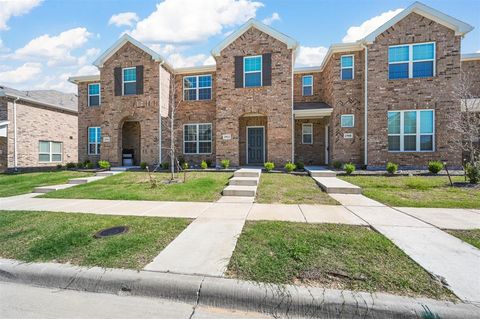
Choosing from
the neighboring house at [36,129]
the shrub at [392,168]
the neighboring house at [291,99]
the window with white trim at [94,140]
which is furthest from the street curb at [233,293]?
the neighboring house at [36,129]

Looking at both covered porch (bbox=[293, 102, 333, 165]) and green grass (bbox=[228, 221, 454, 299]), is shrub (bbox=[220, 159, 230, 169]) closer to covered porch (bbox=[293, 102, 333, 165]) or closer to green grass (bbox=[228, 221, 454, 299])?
covered porch (bbox=[293, 102, 333, 165])

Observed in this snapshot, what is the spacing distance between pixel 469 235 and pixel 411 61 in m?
11.3

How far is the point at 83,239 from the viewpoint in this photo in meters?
3.93

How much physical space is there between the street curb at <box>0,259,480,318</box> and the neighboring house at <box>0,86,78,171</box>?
17340 millimetres

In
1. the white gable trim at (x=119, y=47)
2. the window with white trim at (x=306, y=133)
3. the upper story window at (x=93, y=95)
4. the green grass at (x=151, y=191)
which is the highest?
the white gable trim at (x=119, y=47)

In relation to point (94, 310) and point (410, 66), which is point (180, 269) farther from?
point (410, 66)

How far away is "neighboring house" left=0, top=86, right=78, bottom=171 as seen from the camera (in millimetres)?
15312

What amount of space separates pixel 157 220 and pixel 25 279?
2.15 m

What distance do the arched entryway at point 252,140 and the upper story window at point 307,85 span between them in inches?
146

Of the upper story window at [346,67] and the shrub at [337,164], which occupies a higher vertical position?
the upper story window at [346,67]

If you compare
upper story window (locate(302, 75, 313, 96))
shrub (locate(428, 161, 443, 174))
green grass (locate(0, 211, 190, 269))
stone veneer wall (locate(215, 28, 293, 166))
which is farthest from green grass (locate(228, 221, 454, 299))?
upper story window (locate(302, 75, 313, 96))

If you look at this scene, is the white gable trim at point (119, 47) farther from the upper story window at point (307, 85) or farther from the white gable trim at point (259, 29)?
the upper story window at point (307, 85)

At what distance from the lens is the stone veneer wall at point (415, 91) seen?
11.5m

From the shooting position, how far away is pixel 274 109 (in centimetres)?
1285
